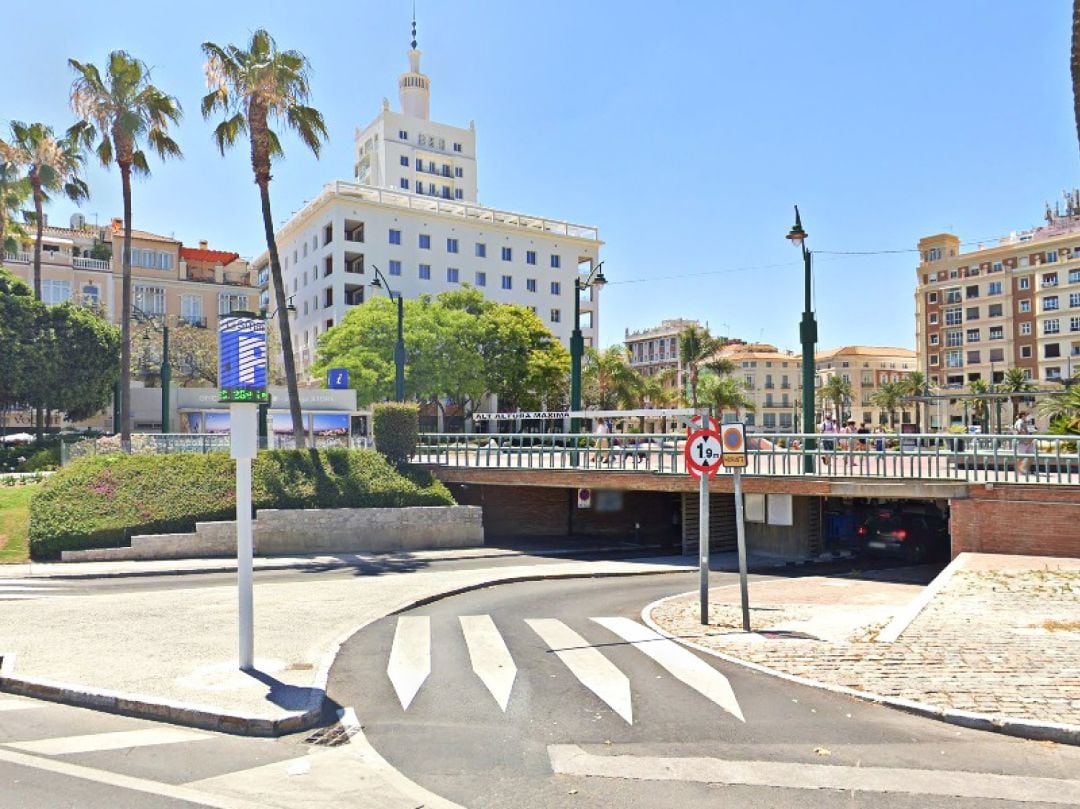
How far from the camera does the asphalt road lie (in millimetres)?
6129

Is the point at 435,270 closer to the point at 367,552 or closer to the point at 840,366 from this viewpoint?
the point at 367,552

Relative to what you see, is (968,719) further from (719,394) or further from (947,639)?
(719,394)

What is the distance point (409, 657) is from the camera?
1051cm

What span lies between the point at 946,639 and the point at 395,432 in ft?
60.7

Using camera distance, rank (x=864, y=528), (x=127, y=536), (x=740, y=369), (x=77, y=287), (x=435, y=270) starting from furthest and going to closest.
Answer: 1. (x=740, y=369)
2. (x=435, y=270)
3. (x=77, y=287)
4. (x=864, y=528)
5. (x=127, y=536)

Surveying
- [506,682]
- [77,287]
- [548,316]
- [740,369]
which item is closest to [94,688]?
[506,682]

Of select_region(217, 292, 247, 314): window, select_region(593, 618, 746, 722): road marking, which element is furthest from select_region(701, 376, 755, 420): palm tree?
select_region(593, 618, 746, 722): road marking

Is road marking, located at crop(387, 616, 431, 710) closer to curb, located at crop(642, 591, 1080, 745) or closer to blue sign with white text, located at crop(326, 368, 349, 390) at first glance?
curb, located at crop(642, 591, 1080, 745)

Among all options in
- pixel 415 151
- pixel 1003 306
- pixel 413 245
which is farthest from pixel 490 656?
pixel 1003 306

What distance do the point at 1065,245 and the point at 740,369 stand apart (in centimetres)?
4938

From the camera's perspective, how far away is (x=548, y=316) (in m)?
77.8

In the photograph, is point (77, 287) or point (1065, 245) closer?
point (77, 287)

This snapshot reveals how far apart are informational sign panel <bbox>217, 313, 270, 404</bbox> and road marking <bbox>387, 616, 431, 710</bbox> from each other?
331cm

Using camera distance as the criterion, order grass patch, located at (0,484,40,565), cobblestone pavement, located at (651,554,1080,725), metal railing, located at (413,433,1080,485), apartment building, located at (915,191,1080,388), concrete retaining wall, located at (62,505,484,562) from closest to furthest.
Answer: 1. cobblestone pavement, located at (651,554,1080,725)
2. metal railing, located at (413,433,1080,485)
3. grass patch, located at (0,484,40,565)
4. concrete retaining wall, located at (62,505,484,562)
5. apartment building, located at (915,191,1080,388)
